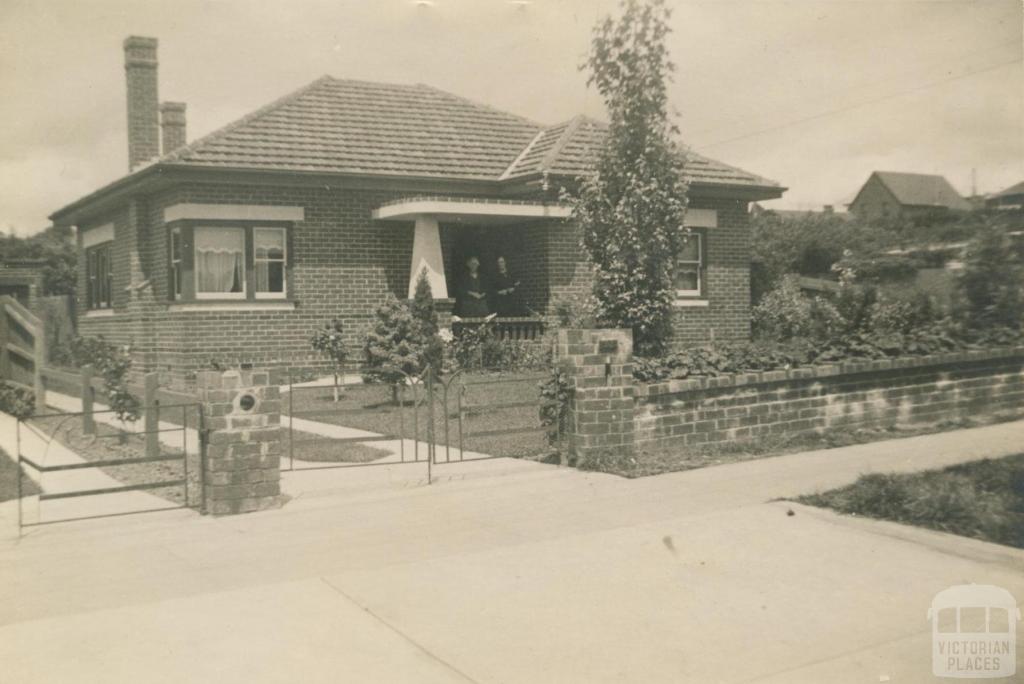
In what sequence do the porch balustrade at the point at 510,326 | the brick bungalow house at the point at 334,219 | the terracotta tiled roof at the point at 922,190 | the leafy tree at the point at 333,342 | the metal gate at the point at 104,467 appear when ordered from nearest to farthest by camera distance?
the metal gate at the point at 104,467 < the terracotta tiled roof at the point at 922,190 < the leafy tree at the point at 333,342 < the brick bungalow house at the point at 334,219 < the porch balustrade at the point at 510,326

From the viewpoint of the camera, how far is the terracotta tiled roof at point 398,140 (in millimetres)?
16891

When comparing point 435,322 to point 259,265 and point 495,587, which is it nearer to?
point 259,265

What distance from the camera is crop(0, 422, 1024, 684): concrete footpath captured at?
4516 mm

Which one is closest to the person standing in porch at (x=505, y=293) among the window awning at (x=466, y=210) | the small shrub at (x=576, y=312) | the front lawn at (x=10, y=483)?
the window awning at (x=466, y=210)

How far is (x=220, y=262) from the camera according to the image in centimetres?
1670

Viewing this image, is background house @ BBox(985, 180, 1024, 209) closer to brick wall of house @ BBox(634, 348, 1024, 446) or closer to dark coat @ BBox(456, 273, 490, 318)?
brick wall of house @ BBox(634, 348, 1024, 446)

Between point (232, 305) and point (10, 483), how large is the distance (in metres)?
7.51

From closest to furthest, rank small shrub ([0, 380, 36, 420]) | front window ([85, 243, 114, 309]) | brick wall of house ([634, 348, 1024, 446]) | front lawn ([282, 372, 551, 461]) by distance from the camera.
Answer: brick wall of house ([634, 348, 1024, 446]) < front lawn ([282, 372, 551, 461]) < small shrub ([0, 380, 36, 420]) < front window ([85, 243, 114, 309])

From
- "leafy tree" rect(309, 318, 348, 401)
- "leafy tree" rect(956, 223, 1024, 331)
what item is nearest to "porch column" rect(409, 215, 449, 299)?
"leafy tree" rect(309, 318, 348, 401)

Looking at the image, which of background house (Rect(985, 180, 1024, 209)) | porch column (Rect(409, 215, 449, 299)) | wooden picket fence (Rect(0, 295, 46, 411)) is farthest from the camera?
porch column (Rect(409, 215, 449, 299))

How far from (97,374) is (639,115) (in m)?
8.87

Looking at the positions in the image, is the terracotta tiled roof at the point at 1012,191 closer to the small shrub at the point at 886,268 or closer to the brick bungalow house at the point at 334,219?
the small shrub at the point at 886,268

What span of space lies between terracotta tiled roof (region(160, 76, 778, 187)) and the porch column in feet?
3.52

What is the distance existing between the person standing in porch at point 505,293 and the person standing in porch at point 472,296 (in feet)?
2.22
